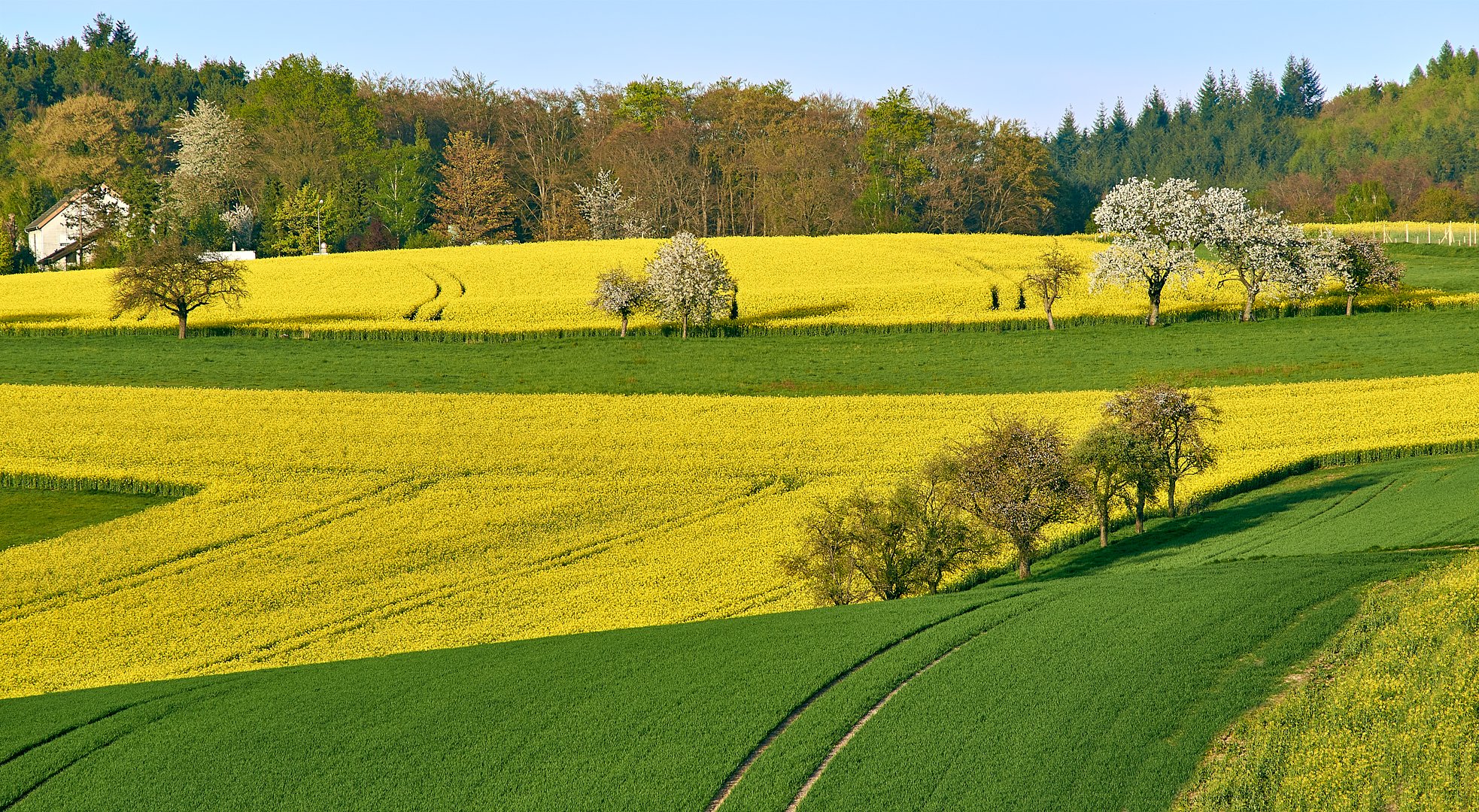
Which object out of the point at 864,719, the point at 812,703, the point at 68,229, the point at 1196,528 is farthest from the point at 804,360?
the point at 68,229

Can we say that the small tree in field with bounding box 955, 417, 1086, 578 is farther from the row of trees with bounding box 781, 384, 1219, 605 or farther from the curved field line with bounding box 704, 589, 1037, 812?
the curved field line with bounding box 704, 589, 1037, 812

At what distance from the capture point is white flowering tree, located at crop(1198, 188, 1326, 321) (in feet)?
230

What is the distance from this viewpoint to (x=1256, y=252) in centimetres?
7038

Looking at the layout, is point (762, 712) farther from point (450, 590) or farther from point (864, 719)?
point (450, 590)

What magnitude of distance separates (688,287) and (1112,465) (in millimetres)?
38778

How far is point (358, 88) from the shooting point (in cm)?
15125

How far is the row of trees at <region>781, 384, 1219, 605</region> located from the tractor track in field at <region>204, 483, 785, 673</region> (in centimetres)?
437

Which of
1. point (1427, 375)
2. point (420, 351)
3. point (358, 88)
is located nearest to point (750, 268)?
point (420, 351)

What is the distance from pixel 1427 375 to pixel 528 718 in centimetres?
4932

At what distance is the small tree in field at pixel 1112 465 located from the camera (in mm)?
33938

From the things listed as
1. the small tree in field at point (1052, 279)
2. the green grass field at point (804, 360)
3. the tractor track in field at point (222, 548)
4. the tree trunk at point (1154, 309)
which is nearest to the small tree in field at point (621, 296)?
the green grass field at point (804, 360)

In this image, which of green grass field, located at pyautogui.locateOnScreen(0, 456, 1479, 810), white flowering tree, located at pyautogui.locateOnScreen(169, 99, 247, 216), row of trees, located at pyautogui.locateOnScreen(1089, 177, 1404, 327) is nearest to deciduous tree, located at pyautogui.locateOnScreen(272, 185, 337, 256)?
white flowering tree, located at pyautogui.locateOnScreen(169, 99, 247, 216)

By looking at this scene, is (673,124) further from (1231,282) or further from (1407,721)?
(1407,721)

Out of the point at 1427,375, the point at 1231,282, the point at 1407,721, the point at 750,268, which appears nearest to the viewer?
the point at 1407,721
